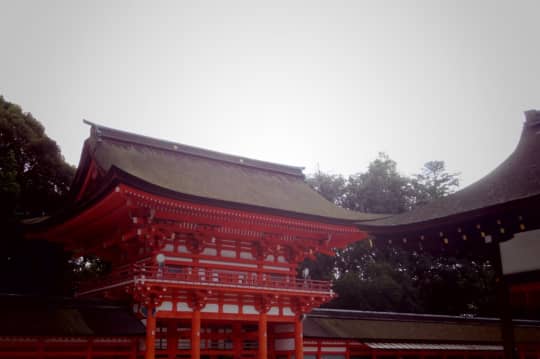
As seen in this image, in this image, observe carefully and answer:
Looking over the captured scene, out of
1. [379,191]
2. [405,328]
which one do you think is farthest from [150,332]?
[379,191]

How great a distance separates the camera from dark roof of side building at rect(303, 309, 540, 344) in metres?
23.6

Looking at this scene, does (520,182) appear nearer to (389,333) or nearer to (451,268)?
(389,333)

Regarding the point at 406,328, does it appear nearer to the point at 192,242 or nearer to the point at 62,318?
the point at 192,242

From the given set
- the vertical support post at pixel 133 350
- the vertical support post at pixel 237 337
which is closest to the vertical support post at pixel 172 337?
the vertical support post at pixel 133 350

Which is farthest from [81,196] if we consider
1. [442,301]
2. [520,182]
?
[442,301]

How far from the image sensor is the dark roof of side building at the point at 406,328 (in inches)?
930

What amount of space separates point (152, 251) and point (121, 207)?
211 cm

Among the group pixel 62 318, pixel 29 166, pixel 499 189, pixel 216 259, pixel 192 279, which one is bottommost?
pixel 62 318

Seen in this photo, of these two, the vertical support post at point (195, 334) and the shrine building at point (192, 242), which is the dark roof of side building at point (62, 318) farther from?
the vertical support post at point (195, 334)

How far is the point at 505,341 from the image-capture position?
1089 cm

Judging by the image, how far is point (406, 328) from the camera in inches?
1021

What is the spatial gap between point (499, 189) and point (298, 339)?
41.5ft

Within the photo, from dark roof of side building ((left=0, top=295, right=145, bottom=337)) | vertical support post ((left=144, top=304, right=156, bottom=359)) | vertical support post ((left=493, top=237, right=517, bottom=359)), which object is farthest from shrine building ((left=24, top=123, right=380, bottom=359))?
vertical support post ((left=493, top=237, right=517, bottom=359))

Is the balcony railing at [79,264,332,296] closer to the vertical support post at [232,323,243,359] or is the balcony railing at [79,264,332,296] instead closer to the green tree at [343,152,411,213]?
the vertical support post at [232,323,243,359]
